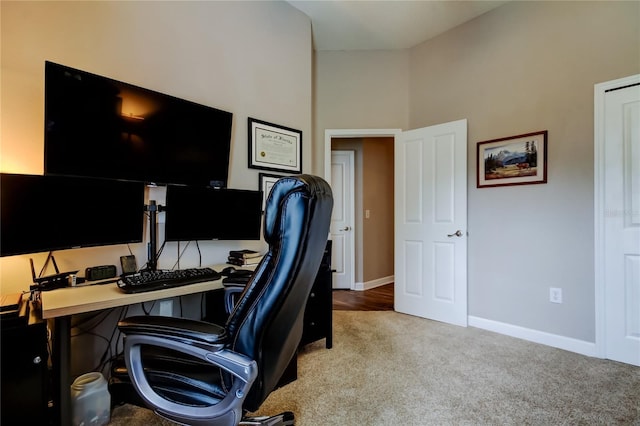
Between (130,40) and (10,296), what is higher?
(130,40)

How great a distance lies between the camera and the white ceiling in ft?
9.67

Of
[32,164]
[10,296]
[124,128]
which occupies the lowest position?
[10,296]

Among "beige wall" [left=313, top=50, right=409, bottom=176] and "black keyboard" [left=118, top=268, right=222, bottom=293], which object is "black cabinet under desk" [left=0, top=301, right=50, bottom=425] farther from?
"beige wall" [left=313, top=50, right=409, bottom=176]

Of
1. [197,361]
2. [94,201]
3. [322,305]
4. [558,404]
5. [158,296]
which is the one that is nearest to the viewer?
[197,361]

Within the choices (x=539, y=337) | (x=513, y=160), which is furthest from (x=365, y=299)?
(x=513, y=160)

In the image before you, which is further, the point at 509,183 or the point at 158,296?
the point at 509,183

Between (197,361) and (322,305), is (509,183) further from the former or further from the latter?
(197,361)

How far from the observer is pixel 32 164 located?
169 centimetres

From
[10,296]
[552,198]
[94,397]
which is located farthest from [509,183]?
[10,296]

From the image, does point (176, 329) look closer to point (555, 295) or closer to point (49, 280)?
point (49, 280)

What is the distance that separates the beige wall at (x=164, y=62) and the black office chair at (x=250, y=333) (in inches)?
43.8

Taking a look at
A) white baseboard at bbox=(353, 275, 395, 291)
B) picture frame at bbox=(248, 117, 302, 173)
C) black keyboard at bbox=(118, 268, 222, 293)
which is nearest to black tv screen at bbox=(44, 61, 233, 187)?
picture frame at bbox=(248, 117, 302, 173)

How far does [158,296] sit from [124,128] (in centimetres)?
102

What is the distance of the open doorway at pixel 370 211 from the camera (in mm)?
4828
